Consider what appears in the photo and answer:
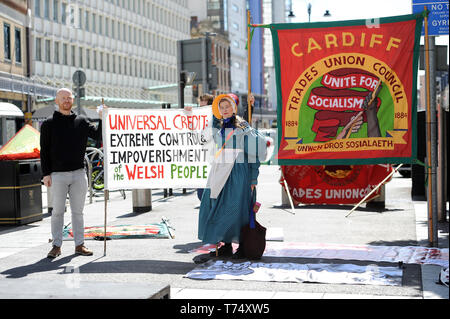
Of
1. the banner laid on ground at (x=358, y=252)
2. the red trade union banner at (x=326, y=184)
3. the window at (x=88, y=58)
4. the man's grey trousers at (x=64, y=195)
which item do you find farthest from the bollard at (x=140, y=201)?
the window at (x=88, y=58)

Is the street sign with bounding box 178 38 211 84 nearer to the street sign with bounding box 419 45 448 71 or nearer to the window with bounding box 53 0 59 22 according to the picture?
the street sign with bounding box 419 45 448 71

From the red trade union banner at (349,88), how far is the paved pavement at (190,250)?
1312 millimetres

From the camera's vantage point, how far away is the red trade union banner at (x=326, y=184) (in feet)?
32.2

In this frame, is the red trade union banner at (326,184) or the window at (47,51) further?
the window at (47,51)

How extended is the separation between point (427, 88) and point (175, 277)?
3.71m

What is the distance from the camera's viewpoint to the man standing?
860 cm

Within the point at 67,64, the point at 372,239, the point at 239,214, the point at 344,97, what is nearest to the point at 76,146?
the point at 239,214

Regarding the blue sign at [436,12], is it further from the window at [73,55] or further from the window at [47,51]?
the window at [73,55]

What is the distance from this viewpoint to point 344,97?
8836 mm

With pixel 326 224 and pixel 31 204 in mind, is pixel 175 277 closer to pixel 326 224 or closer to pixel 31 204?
pixel 326 224

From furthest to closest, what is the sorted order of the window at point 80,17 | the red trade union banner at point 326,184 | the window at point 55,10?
the window at point 80,17 → the window at point 55,10 → the red trade union banner at point 326,184

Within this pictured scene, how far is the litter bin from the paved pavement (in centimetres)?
19

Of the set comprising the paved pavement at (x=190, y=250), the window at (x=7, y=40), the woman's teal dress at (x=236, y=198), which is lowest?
the paved pavement at (x=190, y=250)
